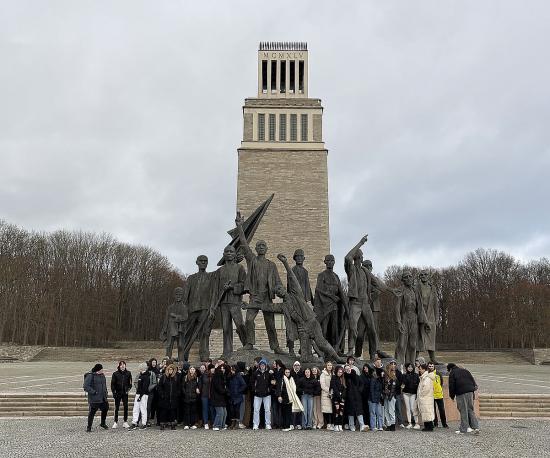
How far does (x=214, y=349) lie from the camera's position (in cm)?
3494

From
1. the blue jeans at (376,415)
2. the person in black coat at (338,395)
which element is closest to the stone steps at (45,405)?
the person in black coat at (338,395)

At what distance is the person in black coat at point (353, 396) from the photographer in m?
9.20

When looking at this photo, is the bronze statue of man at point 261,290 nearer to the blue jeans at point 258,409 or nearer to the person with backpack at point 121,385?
the blue jeans at point 258,409

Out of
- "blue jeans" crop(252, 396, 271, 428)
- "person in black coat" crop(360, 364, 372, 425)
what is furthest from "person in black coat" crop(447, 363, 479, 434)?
"blue jeans" crop(252, 396, 271, 428)

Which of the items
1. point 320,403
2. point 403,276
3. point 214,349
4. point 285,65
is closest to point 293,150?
point 285,65

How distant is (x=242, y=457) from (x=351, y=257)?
5.60 meters

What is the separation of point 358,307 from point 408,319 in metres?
1.33

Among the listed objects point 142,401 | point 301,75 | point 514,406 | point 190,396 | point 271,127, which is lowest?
point 514,406

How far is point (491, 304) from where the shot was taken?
49562 millimetres

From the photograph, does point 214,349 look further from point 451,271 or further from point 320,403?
point 451,271

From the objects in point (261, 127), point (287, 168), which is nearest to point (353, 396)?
point (287, 168)

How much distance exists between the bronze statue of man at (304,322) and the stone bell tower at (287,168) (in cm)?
2880

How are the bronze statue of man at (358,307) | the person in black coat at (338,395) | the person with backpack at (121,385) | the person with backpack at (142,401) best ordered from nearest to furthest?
the person in black coat at (338,395) < the person with backpack at (142,401) < the person with backpack at (121,385) < the bronze statue of man at (358,307)

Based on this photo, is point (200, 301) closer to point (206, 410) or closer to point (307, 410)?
point (206, 410)
